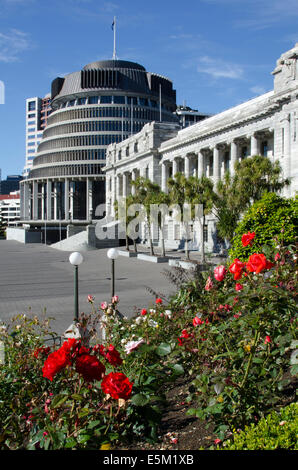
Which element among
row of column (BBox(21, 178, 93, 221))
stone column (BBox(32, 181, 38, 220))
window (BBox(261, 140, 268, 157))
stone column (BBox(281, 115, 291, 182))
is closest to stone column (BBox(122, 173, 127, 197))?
row of column (BBox(21, 178, 93, 221))

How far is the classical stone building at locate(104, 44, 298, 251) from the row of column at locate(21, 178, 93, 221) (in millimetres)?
24835

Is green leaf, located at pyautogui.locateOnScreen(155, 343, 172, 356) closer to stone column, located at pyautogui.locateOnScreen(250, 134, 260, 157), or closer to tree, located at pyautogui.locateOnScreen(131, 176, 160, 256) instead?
tree, located at pyautogui.locateOnScreen(131, 176, 160, 256)

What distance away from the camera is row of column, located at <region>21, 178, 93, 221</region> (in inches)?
3730

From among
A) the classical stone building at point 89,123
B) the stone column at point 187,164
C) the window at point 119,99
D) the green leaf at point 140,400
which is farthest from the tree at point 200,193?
the window at point 119,99

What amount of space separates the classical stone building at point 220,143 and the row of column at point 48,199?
2484cm

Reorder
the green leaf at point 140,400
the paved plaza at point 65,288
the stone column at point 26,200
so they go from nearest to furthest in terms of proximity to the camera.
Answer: the green leaf at point 140,400 < the paved plaza at point 65,288 < the stone column at point 26,200

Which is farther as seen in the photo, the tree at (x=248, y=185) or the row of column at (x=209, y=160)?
the row of column at (x=209, y=160)

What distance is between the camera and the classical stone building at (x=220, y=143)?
32500 millimetres

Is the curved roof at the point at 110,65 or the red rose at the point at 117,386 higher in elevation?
the curved roof at the point at 110,65

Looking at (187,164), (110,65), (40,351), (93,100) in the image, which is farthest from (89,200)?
(40,351)

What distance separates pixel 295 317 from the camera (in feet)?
17.7

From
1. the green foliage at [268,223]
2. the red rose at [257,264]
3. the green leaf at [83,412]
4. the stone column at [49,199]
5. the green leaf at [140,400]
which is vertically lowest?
the green leaf at [140,400]

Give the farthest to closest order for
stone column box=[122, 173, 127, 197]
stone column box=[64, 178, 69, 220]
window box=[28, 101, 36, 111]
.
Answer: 1. window box=[28, 101, 36, 111]
2. stone column box=[64, 178, 69, 220]
3. stone column box=[122, 173, 127, 197]

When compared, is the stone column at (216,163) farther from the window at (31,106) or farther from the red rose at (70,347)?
the window at (31,106)
